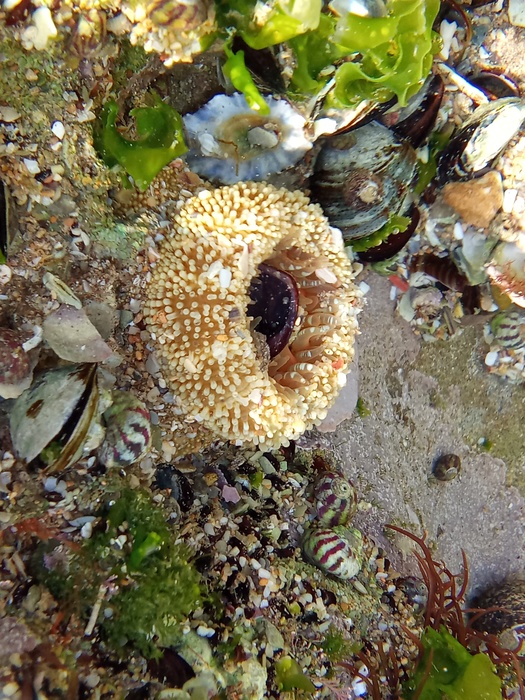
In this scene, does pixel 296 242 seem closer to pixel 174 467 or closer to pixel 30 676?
pixel 174 467

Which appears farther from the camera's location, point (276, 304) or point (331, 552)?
point (331, 552)

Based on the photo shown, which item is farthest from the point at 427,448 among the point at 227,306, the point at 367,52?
the point at 367,52

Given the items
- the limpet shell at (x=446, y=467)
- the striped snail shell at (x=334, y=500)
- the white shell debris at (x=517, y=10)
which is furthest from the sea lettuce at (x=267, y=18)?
the limpet shell at (x=446, y=467)

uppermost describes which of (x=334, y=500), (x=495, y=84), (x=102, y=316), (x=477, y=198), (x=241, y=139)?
(x=495, y=84)

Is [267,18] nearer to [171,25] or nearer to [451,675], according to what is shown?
[171,25]

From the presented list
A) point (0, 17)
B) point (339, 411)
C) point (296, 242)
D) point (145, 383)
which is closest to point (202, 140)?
point (296, 242)
